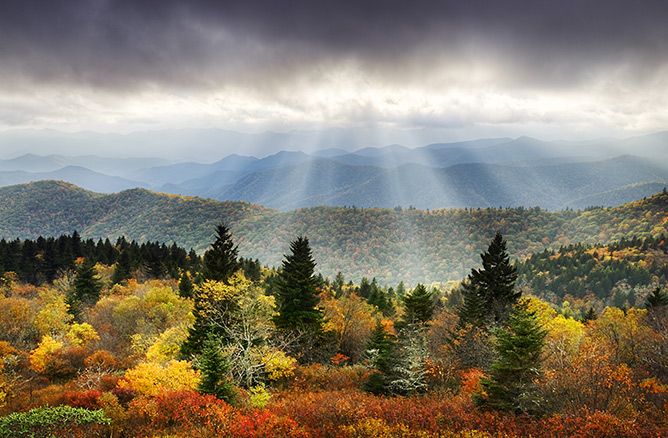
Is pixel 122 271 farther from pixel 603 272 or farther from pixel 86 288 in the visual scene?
pixel 603 272

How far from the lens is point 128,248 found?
113688 millimetres

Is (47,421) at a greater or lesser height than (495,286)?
greater

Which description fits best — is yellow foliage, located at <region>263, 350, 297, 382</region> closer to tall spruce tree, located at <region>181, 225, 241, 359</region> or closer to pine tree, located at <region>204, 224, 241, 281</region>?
tall spruce tree, located at <region>181, 225, 241, 359</region>

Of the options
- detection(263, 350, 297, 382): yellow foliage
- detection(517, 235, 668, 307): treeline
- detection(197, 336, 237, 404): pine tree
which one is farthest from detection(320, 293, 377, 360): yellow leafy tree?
detection(517, 235, 668, 307): treeline

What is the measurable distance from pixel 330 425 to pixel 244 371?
1492 centimetres

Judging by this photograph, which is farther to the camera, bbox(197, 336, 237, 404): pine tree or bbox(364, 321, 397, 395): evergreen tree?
bbox(364, 321, 397, 395): evergreen tree

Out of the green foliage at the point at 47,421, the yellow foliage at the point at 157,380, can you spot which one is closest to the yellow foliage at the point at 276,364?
the yellow foliage at the point at 157,380

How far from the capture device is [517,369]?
65.1ft

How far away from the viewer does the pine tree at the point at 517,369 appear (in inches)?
779

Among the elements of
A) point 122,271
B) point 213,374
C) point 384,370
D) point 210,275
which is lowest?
point 122,271

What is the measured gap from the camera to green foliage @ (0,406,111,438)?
14539 mm

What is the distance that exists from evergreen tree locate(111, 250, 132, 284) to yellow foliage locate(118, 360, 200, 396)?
7545cm

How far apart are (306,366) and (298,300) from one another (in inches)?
242

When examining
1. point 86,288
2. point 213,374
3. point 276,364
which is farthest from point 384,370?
point 86,288
